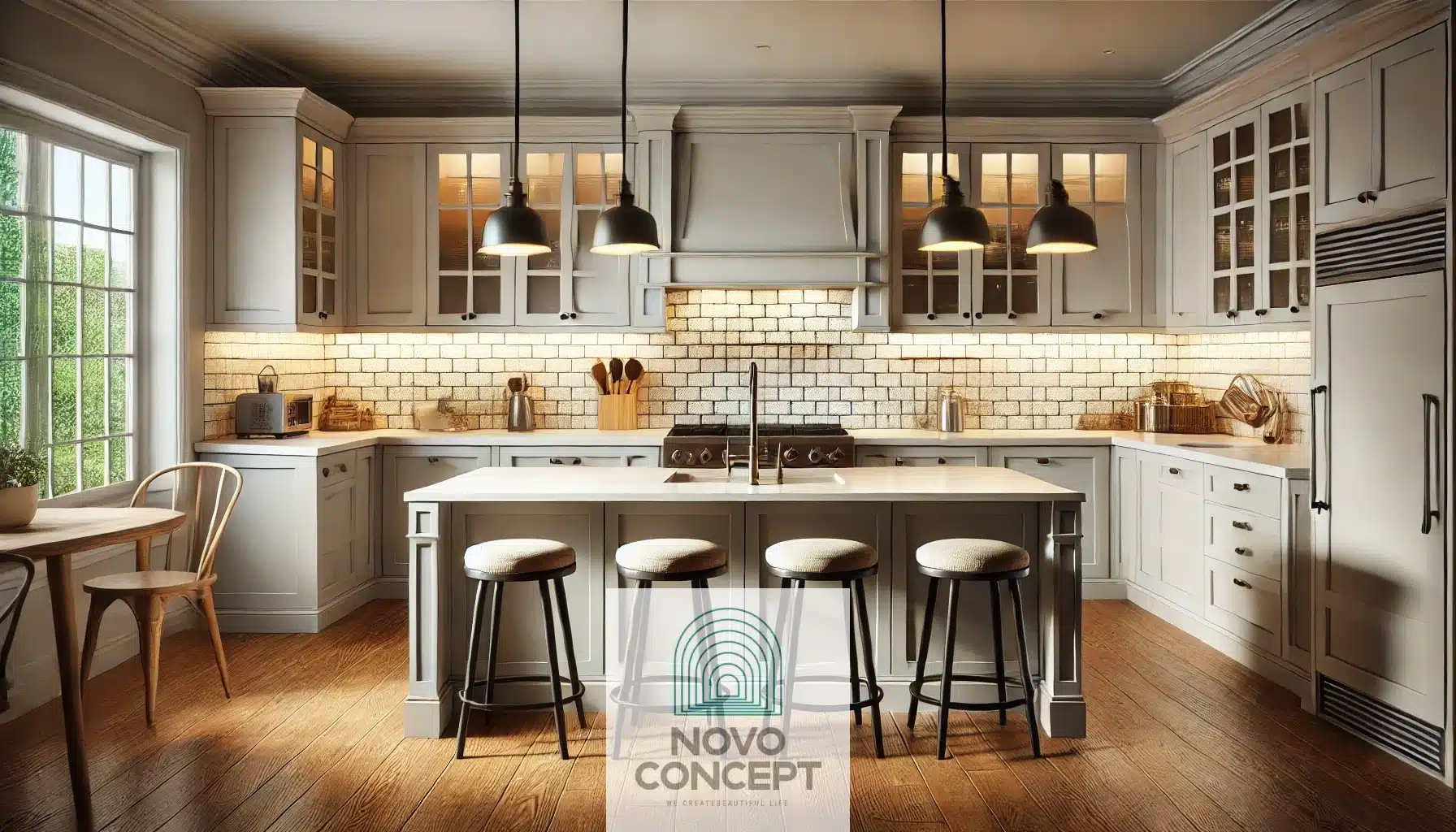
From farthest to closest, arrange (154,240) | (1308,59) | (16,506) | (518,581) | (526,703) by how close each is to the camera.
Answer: (154,240), (1308,59), (526,703), (518,581), (16,506)

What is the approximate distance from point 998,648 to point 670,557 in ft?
4.42

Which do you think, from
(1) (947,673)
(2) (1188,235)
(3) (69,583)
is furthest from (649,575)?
(2) (1188,235)

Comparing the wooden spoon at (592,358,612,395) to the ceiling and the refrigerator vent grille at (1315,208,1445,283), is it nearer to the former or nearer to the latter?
the ceiling

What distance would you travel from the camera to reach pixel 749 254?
234 inches

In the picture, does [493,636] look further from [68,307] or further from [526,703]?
[68,307]

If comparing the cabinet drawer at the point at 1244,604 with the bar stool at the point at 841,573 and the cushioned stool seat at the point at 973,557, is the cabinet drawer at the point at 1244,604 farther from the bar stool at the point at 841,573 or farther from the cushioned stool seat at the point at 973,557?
the bar stool at the point at 841,573

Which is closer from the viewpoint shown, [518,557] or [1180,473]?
[518,557]

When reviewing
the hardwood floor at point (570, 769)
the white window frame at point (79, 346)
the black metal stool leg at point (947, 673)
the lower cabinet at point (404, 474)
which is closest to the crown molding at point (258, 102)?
the white window frame at point (79, 346)

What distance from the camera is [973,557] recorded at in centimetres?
345

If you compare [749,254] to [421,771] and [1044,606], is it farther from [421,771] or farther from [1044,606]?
[421,771]

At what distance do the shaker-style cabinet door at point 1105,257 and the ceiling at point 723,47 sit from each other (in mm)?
430

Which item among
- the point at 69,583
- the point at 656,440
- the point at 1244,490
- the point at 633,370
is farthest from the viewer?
the point at 633,370

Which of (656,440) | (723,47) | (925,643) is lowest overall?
(925,643)

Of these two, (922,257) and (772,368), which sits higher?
(922,257)
